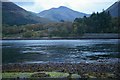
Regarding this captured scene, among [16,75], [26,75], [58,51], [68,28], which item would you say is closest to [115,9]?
[68,28]

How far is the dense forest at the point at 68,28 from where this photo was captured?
8.93 m

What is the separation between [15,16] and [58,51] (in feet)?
6.63

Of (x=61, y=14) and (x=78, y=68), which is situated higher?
(x=61, y=14)

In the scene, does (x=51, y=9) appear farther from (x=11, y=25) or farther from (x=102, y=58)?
(x=102, y=58)

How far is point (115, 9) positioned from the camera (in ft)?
29.1

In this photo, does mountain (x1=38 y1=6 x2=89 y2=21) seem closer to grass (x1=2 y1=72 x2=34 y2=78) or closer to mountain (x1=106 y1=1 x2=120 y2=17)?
mountain (x1=106 y1=1 x2=120 y2=17)

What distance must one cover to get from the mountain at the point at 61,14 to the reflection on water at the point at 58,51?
0.86 m

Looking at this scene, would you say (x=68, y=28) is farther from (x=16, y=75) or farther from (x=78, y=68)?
(x=16, y=75)

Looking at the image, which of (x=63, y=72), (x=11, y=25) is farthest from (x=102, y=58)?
(x=11, y=25)

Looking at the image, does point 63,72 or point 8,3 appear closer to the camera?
point 63,72

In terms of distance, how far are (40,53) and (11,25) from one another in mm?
1513

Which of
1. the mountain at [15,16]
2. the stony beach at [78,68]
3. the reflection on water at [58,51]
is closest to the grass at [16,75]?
the stony beach at [78,68]

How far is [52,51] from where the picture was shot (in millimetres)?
9383

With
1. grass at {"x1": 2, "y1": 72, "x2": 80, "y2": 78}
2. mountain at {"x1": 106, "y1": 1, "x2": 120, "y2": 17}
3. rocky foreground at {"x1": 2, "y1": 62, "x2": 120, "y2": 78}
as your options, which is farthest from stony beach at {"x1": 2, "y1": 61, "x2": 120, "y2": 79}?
mountain at {"x1": 106, "y1": 1, "x2": 120, "y2": 17}
